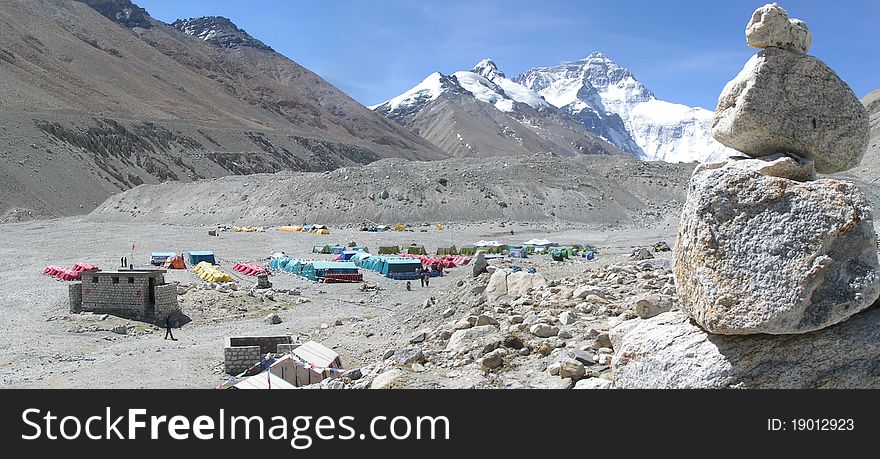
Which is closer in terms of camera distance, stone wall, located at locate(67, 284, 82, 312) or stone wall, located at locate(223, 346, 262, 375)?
stone wall, located at locate(223, 346, 262, 375)

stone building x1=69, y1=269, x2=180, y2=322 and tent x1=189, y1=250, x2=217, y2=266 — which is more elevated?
tent x1=189, y1=250, x2=217, y2=266

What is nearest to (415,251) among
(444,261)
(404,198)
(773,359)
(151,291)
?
(444,261)

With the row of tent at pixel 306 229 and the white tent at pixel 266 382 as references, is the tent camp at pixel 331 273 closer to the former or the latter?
the white tent at pixel 266 382

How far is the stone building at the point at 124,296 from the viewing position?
80.0 feet

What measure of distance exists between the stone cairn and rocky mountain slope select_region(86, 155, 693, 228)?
65.0m

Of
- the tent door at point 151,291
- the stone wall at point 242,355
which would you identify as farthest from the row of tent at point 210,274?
the stone wall at point 242,355

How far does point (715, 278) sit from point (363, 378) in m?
6.66

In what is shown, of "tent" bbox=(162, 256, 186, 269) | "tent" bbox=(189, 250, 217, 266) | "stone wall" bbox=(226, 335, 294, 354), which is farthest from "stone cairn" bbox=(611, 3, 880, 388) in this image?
"tent" bbox=(189, 250, 217, 266)

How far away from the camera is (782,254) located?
548cm

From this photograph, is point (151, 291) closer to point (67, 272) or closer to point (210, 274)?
point (210, 274)

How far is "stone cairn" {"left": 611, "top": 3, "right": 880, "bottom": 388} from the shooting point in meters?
5.42

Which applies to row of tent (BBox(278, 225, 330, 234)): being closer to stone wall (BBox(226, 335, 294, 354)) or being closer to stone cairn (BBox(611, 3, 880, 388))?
stone wall (BBox(226, 335, 294, 354))

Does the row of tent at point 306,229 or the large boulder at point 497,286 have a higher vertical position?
the row of tent at point 306,229
